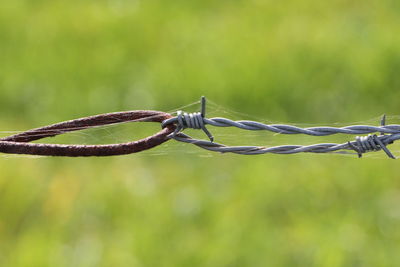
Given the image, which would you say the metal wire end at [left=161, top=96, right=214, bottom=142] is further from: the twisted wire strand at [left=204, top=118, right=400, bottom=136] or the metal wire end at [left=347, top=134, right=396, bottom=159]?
the metal wire end at [left=347, top=134, right=396, bottom=159]

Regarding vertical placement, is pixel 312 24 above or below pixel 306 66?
above

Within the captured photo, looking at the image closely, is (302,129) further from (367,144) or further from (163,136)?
(163,136)

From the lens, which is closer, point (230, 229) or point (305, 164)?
point (230, 229)

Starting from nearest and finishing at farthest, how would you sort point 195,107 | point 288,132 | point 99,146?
point 99,146, point 288,132, point 195,107

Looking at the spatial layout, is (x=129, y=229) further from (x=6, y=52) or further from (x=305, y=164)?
(x=6, y=52)

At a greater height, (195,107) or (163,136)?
(195,107)

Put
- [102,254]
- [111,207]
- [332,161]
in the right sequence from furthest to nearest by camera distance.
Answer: [332,161], [111,207], [102,254]

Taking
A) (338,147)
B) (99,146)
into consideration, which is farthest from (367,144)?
(99,146)

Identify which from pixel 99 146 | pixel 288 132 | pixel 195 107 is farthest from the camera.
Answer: pixel 195 107

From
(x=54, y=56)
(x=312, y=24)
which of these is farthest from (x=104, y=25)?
(x=312, y=24)
